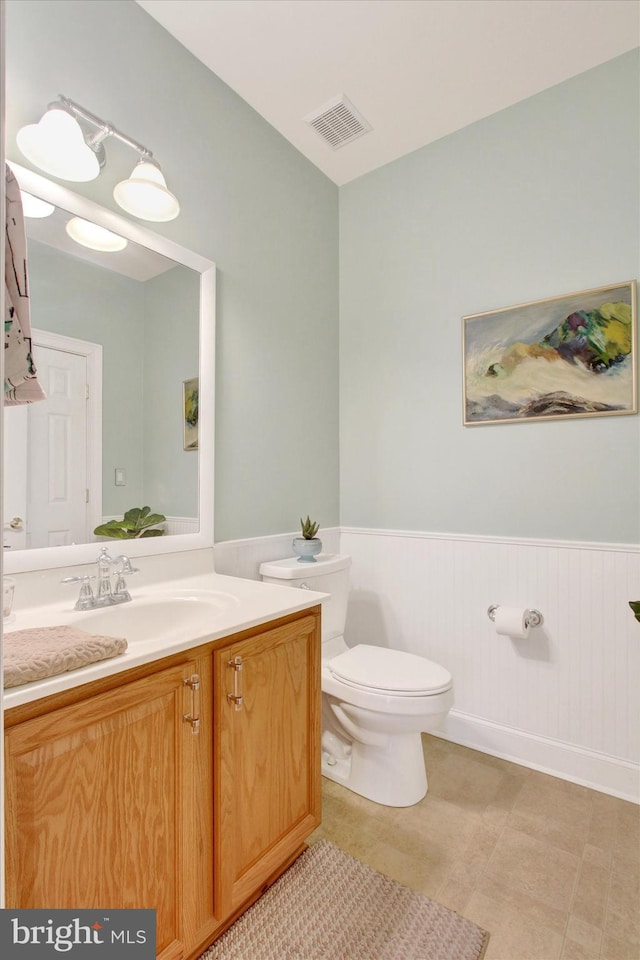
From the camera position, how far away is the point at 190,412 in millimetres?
1756

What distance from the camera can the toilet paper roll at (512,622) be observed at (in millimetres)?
1907

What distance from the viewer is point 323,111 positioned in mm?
2070

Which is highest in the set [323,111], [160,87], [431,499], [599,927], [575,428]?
[323,111]

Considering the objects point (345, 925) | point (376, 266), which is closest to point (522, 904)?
point (345, 925)

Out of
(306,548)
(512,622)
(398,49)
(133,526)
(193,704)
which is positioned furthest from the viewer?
(306,548)

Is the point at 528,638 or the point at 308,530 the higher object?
the point at 308,530

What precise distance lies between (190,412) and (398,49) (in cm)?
158

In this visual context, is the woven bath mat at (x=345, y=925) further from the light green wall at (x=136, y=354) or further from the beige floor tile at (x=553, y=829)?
the light green wall at (x=136, y=354)

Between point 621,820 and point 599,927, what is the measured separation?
51 centimetres

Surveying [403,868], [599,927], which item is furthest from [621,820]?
[403,868]

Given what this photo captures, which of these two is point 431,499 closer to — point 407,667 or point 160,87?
point 407,667

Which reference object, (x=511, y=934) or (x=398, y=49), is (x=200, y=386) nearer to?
(x=398, y=49)

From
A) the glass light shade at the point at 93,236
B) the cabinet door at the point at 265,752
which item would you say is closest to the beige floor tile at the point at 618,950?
the cabinet door at the point at 265,752
